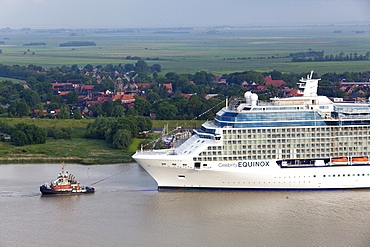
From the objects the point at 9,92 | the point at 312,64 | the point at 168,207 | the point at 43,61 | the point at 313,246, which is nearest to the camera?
the point at 313,246

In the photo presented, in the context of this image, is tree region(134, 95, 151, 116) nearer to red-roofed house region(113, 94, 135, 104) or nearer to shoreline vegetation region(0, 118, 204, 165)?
red-roofed house region(113, 94, 135, 104)

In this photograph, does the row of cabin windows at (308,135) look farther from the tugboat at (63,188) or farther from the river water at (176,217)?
the tugboat at (63,188)

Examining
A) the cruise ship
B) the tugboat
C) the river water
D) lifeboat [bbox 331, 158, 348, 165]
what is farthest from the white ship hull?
the tugboat

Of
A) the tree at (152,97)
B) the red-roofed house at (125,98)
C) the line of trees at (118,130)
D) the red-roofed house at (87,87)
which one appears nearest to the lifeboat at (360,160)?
the line of trees at (118,130)

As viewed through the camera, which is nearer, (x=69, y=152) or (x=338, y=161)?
(x=338, y=161)

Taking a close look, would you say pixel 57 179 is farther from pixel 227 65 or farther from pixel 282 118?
pixel 227 65

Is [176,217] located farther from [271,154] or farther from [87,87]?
[87,87]

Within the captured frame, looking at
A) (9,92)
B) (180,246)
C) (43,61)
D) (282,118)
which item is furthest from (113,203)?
(43,61)

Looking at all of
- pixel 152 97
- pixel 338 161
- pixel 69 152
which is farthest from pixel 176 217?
pixel 152 97
